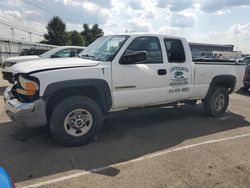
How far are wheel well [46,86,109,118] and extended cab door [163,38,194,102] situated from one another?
1.50 meters

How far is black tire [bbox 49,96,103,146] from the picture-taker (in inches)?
171

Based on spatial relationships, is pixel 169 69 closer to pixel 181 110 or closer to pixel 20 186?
pixel 181 110

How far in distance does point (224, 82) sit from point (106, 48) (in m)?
3.45

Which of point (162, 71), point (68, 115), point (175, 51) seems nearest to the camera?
point (68, 115)

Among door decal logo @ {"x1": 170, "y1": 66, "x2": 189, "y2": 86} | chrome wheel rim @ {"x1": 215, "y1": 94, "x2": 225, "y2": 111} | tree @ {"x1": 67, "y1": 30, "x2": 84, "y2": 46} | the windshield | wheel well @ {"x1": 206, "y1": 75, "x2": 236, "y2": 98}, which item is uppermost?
tree @ {"x1": 67, "y1": 30, "x2": 84, "y2": 46}

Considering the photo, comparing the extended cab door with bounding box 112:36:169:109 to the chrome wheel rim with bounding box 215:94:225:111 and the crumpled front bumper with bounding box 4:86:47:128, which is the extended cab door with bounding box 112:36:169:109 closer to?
the crumpled front bumper with bounding box 4:86:47:128

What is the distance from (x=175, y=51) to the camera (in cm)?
583

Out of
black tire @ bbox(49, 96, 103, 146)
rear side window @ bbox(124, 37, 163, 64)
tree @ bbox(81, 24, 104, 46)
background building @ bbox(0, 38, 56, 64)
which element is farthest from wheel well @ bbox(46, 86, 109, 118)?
tree @ bbox(81, 24, 104, 46)

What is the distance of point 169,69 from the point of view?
552 cm

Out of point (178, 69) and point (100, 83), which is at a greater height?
point (178, 69)

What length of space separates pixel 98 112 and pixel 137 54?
1218 mm

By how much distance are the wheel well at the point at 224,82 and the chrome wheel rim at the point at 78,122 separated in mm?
3346

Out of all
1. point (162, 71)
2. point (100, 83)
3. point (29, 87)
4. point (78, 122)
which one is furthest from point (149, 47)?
point (29, 87)

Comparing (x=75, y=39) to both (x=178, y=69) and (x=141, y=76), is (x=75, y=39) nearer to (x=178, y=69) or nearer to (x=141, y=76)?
(x=178, y=69)
